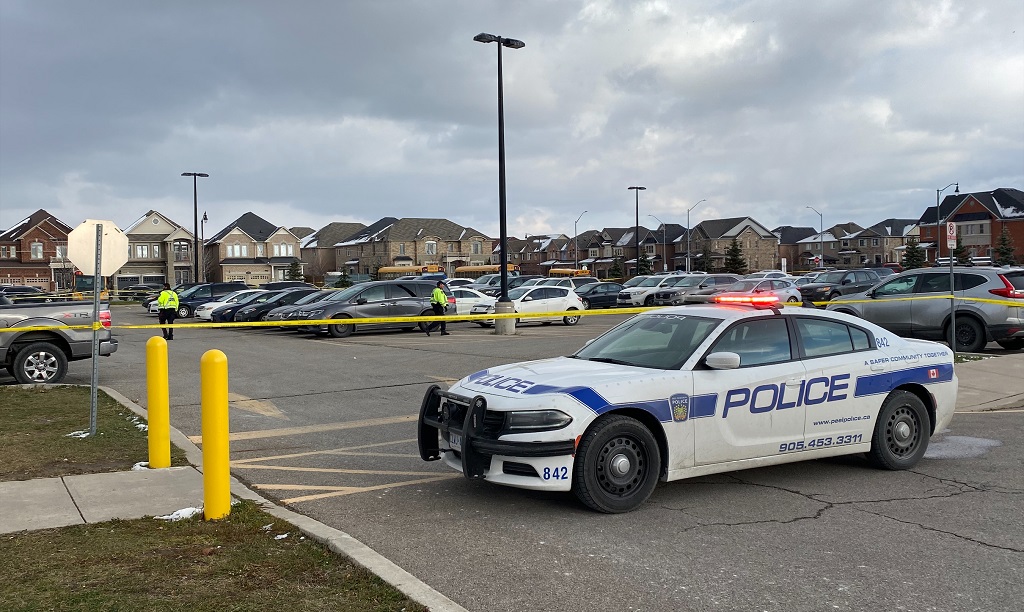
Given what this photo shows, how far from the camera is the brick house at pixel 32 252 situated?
88.7 m

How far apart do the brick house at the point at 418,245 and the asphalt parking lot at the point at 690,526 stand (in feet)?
319

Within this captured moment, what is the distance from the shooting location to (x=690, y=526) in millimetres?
6000

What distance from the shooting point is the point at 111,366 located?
57.0ft

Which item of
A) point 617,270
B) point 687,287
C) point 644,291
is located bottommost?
point 644,291

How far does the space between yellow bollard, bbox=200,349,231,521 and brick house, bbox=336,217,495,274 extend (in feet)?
326

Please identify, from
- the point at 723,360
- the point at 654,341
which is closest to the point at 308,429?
the point at 654,341

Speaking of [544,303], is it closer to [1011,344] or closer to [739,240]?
[1011,344]

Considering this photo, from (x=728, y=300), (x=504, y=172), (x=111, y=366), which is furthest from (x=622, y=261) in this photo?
(x=728, y=300)

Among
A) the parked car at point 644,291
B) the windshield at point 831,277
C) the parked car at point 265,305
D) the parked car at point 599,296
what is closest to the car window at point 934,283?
the parked car at point 265,305

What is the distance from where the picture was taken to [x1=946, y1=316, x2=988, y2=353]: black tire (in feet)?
54.1

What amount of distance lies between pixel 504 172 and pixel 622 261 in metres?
94.5

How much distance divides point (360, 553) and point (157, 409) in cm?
342

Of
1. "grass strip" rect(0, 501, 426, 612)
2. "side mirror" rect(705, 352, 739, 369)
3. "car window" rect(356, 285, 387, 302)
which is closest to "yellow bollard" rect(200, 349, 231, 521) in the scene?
"grass strip" rect(0, 501, 426, 612)

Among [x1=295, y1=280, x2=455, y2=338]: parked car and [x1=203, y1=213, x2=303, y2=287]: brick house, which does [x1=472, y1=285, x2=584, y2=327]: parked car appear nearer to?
[x1=295, y1=280, x2=455, y2=338]: parked car
